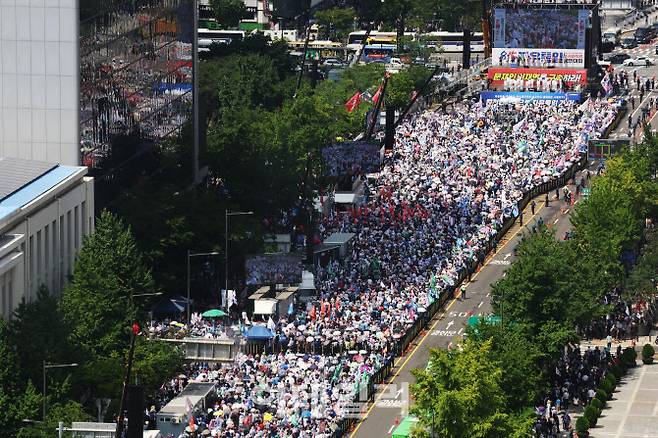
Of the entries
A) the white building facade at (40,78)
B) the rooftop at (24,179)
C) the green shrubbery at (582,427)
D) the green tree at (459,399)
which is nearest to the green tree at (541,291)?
the green shrubbery at (582,427)

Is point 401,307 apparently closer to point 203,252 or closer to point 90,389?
point 203,252

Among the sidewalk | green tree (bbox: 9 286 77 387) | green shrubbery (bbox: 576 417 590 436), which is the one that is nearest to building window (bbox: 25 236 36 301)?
green tree (bbox: 9 286 77 387)

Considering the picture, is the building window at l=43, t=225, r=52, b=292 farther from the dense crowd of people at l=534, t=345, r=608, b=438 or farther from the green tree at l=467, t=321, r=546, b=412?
the dense crowd of people at l=534, t=345, r=608, b=438

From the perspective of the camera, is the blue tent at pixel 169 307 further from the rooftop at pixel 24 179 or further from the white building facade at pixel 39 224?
the rooftop at pixel 24 179

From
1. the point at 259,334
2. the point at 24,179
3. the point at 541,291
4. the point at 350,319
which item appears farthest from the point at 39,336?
the point at 541,291

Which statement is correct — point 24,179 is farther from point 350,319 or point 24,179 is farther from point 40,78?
point 350,319

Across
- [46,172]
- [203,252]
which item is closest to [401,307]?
[203,252]
